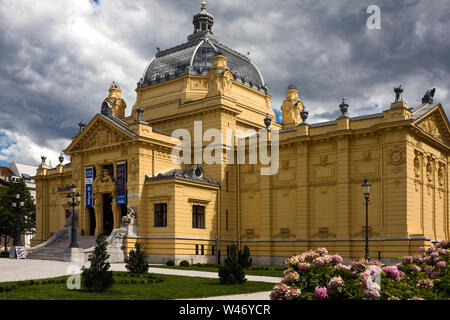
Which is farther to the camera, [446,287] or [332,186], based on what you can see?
[332,186]

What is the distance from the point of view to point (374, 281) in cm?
1141

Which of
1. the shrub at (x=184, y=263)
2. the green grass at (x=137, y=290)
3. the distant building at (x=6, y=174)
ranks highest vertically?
the distant building at (x=6, y=174)

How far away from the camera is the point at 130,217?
48688 mm

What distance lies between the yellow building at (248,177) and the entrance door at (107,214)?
0.11m

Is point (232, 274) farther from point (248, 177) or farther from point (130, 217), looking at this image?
point (248, 177)

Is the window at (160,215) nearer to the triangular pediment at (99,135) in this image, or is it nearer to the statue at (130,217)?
the statue at (130,217)

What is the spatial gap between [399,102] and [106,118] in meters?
28.9

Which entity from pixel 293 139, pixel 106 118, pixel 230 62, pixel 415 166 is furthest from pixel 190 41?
pixel 415 166

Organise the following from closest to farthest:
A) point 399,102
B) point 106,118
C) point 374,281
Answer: point 374,281 < point 399,102 < point 106,118

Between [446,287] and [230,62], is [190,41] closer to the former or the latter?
[230,62]

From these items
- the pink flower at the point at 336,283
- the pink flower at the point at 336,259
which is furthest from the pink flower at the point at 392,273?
the pink flower at the point at 336,283

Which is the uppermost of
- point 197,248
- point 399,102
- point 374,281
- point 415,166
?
point 399,102

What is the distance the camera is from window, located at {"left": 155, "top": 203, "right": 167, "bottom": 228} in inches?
1903

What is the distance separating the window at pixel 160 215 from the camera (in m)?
48.3
